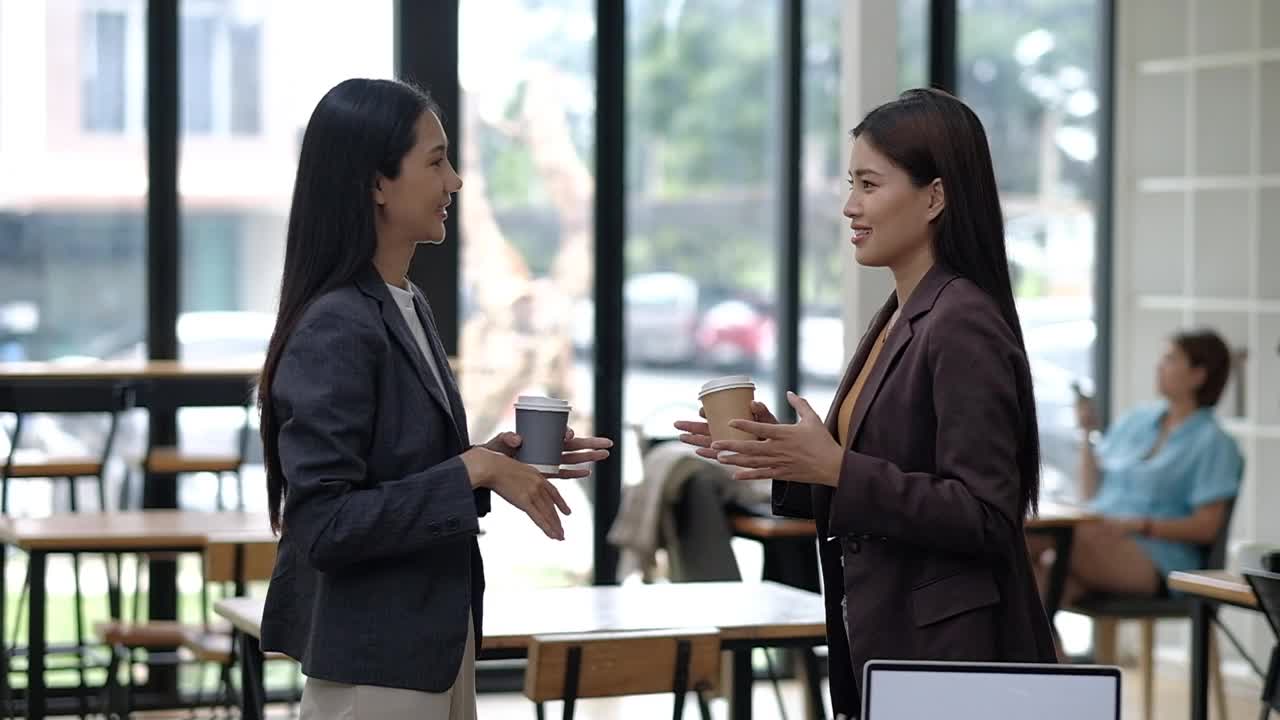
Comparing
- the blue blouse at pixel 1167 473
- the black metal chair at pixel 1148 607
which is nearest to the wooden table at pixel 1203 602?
the black metal chair at pixel 1148 607

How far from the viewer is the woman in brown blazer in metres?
2.06

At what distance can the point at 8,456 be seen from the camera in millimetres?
5770

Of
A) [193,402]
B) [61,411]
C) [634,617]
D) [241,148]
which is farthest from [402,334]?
[241,148]

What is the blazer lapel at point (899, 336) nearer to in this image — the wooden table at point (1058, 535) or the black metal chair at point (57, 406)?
the wooden table at point (1058, 535)

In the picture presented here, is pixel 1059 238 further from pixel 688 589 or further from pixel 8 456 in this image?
pixel 8 456

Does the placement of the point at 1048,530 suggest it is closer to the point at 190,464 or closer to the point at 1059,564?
the point at 1059,564

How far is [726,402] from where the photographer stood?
2219 mm

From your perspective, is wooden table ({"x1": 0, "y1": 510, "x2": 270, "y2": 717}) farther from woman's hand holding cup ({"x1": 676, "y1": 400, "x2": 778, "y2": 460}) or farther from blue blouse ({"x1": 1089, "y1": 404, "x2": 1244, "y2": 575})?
blue blouse ({"x1": 1089, "y1": 404, "x2": 1244, "y2": 575})

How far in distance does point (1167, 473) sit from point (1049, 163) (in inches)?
64.0

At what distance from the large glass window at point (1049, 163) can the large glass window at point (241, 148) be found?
7.95 ft

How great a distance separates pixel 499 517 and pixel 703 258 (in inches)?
48.5

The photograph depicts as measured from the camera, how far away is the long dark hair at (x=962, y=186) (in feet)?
7.08

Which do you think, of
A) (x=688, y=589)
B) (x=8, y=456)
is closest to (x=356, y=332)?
(x=688, y=589)

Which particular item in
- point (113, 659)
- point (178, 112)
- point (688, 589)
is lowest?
point (113, 659)
